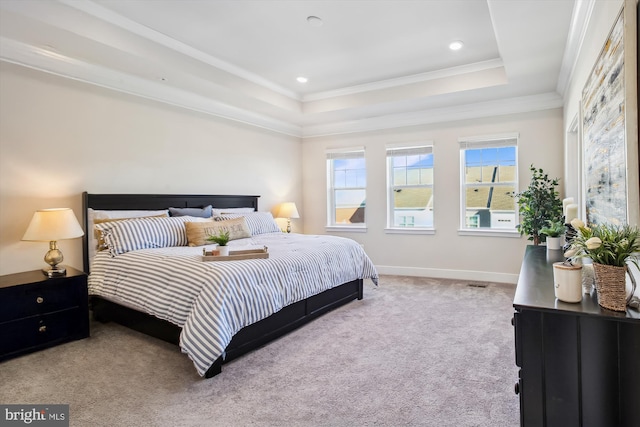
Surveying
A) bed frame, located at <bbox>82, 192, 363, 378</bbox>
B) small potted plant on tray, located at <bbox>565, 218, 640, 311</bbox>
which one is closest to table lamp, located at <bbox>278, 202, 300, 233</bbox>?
bed frame, located at <bbox>82, 192, 363, 378</bbox>

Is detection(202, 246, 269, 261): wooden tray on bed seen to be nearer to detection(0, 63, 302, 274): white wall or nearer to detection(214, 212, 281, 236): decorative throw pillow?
detection(214, 212, 281, 236): decorative throw pillow

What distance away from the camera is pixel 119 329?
3.36 metres

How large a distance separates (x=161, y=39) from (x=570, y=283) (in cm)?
378

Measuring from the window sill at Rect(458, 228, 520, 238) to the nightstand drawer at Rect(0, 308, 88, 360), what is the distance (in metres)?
4.69

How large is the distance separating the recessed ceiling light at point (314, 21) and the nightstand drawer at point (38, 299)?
9.89 feet

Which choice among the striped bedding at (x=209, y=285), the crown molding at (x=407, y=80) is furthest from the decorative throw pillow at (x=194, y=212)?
the crown molding at (x=407, y=80)

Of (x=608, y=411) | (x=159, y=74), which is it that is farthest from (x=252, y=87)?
(x=608, y=411)

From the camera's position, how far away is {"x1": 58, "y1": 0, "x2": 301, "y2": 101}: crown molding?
2.91 meters

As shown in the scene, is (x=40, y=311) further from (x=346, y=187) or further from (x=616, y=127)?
(x=346, y=187)

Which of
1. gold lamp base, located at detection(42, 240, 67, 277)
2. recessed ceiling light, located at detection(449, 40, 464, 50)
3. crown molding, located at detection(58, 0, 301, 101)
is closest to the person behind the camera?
crown molding, located at detection(58, 0, 301, 101)

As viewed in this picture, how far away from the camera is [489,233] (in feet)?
16.8

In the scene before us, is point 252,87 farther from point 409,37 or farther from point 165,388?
point 165,388

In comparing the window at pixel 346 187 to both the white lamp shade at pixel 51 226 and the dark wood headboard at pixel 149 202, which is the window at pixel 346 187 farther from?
the white lamp shade at pixel 51 226

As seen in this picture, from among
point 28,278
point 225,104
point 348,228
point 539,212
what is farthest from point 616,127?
point 348,228
